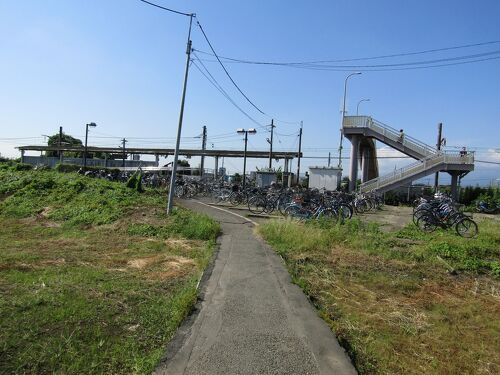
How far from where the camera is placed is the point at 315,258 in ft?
31.7

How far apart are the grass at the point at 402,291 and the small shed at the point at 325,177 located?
62.4 ft

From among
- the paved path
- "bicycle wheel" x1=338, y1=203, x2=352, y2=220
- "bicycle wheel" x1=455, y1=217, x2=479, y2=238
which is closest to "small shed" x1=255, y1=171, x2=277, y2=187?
"bicycle wheel" x1=338, y1=203, x2=352, y2=220

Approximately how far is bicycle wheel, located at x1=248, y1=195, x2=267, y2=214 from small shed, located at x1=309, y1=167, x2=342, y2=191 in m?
13.4

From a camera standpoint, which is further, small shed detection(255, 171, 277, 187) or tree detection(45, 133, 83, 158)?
tree detection(45, 133, 83, 158)

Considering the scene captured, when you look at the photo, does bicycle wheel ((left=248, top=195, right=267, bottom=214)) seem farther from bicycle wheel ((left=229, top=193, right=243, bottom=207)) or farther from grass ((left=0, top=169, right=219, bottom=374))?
grass ((left=0, top=169, right=219, bottom=374))

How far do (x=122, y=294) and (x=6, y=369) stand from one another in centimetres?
245

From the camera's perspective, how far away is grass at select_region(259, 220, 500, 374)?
15.9ft

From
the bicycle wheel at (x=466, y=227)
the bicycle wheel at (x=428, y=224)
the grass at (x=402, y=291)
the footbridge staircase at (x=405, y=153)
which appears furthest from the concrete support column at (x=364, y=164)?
the grass at (x=402, y=291)

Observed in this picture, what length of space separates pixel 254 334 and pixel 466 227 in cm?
1200

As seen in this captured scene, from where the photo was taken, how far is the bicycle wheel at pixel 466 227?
14117mm

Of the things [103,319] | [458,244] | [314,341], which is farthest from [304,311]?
[458,244]

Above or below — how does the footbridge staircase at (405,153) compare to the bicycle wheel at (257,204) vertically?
above

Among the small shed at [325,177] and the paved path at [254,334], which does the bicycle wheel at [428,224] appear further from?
the small shed at [325,177]

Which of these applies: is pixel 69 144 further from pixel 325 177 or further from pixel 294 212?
pixel 294 212
